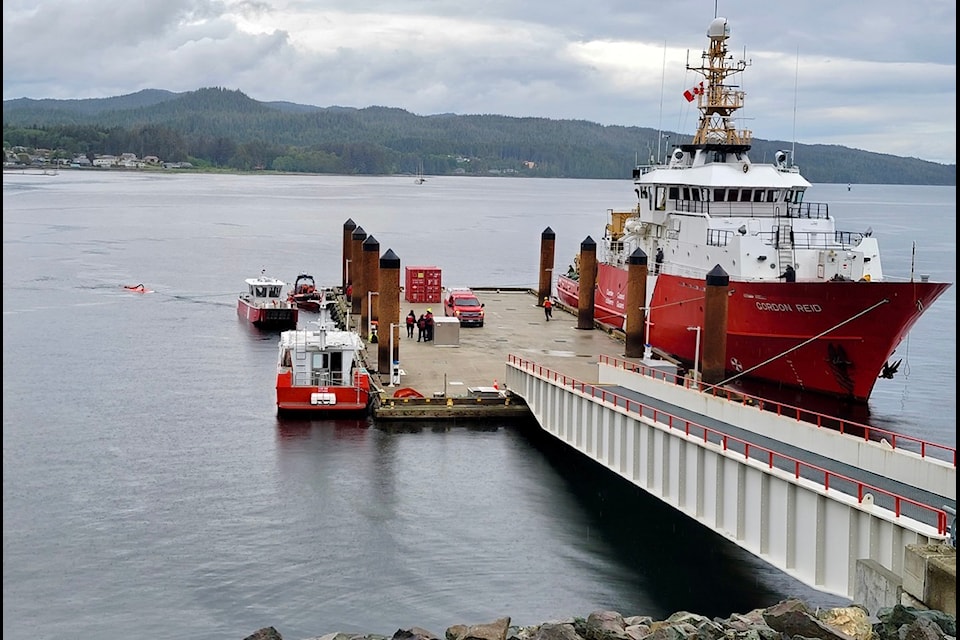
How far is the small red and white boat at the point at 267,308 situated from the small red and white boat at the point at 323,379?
752 inches

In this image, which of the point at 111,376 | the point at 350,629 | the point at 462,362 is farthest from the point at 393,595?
the point at 111,376

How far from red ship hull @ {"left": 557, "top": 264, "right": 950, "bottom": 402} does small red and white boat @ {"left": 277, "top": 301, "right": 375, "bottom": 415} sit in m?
11.0

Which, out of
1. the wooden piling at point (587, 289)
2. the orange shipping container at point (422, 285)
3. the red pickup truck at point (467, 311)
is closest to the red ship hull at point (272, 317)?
the orange shipping container at point (422, 285)

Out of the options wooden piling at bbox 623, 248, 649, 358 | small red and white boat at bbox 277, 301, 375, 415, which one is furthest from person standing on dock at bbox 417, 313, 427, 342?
wooden piling at bbox 623, 248, 649, 358

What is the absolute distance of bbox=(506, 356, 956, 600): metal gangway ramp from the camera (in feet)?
55.1

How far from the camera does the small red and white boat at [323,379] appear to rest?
33.7m

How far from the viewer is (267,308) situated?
176ft

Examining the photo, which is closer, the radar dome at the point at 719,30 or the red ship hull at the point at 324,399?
the red ship hull at the point at 324,399

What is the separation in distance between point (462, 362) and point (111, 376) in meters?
12.6

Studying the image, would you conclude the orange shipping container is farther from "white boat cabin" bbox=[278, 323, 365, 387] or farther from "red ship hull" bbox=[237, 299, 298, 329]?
"white boat cabin" bbox=[278, 323, 365, 387]

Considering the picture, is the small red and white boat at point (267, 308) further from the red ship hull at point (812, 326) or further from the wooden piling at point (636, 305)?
the red ship hull at point (812, 326)

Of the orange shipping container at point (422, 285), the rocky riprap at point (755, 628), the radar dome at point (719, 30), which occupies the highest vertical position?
the radar dome at point (719, 30)

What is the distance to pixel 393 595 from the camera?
67.7ft

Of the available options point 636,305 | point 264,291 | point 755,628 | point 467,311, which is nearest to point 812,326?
point 636,305
